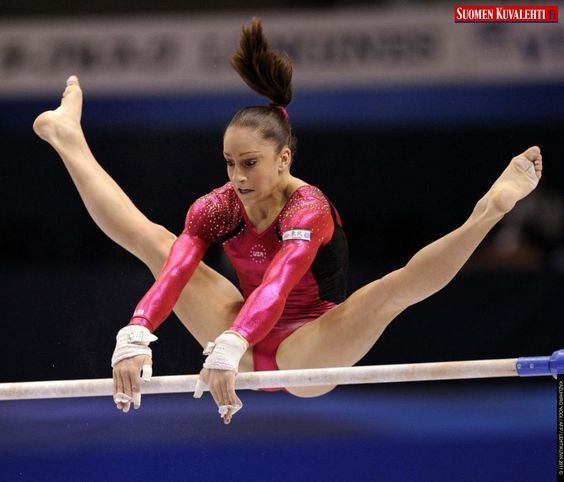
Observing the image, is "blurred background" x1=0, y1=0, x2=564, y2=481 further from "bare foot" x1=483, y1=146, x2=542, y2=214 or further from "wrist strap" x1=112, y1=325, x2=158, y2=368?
"bare foot" x1=483, y1=146, x2=542, y2=214

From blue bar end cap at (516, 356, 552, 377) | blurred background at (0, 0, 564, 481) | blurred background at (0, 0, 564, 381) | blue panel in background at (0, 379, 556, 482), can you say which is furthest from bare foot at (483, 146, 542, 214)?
blurred background at (0, 0, 564, 381)

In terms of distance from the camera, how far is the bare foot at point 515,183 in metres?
2.77

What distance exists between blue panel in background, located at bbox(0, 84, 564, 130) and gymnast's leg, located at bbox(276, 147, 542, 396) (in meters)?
2.90

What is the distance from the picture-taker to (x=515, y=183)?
2.87 metres

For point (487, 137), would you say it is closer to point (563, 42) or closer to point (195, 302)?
point (563, 42)

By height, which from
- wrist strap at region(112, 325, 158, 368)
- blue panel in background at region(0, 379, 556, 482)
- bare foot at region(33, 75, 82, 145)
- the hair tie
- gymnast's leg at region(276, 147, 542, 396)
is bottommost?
blue panel in background at region(0, 379, 556, 482)

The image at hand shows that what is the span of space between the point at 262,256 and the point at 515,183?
0.91 m

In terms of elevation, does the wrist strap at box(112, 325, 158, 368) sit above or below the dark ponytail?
below

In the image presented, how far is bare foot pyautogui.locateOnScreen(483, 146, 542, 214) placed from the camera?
9.07ft

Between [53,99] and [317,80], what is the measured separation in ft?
5.67

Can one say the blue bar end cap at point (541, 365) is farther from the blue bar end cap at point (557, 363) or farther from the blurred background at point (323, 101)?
the blurred background at point (323, 101)

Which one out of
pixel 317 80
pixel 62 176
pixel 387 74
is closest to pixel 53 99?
pixel 62 176

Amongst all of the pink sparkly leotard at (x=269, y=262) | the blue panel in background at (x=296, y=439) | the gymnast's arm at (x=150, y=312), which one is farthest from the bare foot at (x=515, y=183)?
the blue panel in background at (x=296, y=439)

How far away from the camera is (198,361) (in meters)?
4.04
